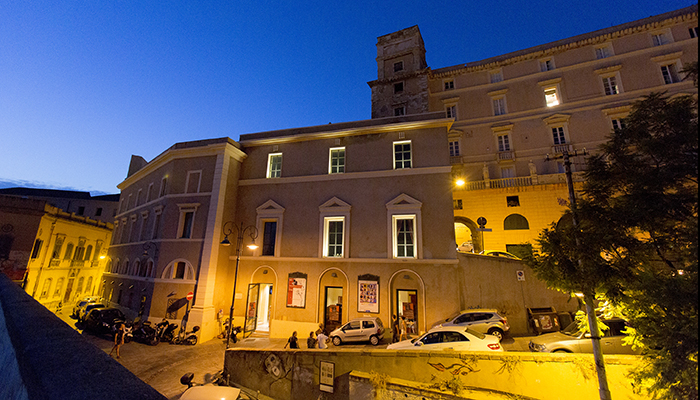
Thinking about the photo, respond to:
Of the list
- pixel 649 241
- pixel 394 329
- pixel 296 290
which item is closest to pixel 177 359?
pixel 296 290

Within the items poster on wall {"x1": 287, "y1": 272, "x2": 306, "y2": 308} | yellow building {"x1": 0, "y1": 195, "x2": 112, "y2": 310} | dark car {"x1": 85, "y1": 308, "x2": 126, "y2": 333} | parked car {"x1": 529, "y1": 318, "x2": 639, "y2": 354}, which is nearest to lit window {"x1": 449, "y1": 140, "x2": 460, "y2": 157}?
poster on wall {"x1": 287, "y1": 272, "x2": 306, "y2": 308}

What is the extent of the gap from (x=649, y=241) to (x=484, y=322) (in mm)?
8557

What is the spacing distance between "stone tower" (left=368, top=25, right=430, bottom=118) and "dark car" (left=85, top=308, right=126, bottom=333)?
93.4ft

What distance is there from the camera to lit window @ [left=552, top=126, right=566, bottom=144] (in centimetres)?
2721

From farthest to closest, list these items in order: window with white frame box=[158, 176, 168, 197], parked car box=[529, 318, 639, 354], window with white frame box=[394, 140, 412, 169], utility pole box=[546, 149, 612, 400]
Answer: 1. window with white frame box=[158, 176, 168, 197]
2. window with white frame box=[394, 140, 412, 169]
3. parked car box=[529, 318, 639, 354]
4. utility pole box=[546, 149, 612, 400]

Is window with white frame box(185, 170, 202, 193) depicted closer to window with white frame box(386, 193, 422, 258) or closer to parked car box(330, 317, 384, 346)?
window with white frame box(386, 193, 422, 258)

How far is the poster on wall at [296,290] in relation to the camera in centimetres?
1847

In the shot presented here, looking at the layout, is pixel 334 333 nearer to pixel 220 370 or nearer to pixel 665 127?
pixel 220 370

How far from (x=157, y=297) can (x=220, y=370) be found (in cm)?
918

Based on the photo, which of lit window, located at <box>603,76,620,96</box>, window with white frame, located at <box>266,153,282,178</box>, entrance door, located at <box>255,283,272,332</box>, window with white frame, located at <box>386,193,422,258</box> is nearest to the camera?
window with white frame, located at <box>386,193,422,258</box>

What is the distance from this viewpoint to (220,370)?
1362 centimetres

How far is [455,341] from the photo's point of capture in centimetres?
1146

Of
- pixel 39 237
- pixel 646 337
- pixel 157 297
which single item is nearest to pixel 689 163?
pixel 646 337

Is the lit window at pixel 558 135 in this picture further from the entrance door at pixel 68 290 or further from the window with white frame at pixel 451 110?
the entrance door at pixel 68 290
